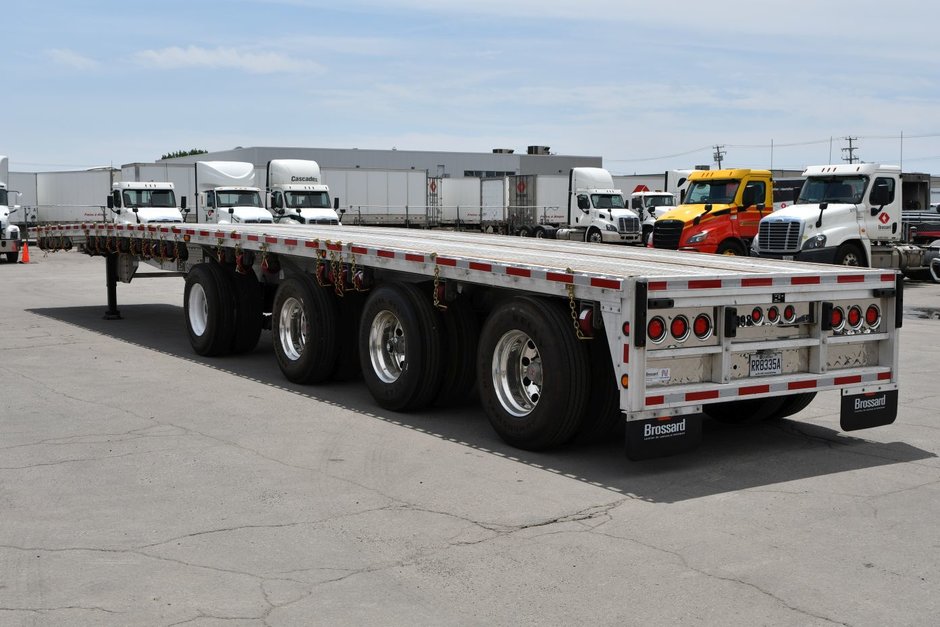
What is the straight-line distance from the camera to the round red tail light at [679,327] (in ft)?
23.3

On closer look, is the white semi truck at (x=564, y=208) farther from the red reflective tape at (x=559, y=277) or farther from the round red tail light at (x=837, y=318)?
the red reflective tape at (x=559, y=277)

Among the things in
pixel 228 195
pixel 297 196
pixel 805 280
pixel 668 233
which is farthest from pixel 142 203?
pixel 805 280

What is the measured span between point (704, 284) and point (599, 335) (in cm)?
82

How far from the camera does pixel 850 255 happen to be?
22000 mm

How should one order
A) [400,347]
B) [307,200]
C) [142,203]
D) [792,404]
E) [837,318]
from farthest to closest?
[307,200]
[142,203]
[400,347]
[792,404]
[837,318]

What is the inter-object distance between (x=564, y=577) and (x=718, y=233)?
2030 centimetres

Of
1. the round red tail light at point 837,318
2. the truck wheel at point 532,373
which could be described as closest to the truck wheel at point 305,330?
the truck wheel at point 532,373

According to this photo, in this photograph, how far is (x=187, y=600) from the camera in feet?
16.3

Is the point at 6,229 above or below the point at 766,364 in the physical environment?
above

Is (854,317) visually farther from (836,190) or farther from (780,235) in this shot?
(836,190)

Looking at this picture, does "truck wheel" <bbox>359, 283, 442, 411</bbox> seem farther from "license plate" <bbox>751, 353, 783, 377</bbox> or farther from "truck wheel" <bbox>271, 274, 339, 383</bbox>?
"license plate" <bbox>751, 353, 783, 377</bbox>

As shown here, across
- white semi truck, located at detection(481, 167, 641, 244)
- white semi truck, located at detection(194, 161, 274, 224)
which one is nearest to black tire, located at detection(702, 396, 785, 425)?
white semi truck, located at detection(194, 161, 274, 224)

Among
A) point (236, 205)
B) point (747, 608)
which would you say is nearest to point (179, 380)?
point (747, 608)

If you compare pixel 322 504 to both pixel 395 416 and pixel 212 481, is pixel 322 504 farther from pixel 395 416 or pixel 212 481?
pixel 395 416
